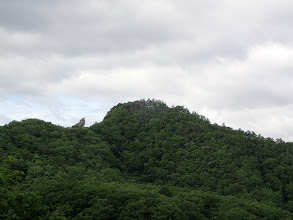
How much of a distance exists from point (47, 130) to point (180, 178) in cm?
4285

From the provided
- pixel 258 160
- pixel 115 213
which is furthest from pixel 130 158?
pixel 115 213

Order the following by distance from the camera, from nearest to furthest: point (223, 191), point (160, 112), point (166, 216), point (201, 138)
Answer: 1. point (166, 216)
2. point (223, 191)
3. point (201, 138)
4. point (160, 112)

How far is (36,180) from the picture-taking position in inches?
3044

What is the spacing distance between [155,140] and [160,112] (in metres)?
17.2

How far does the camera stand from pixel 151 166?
4587 inches

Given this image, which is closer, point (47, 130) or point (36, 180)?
point (36, 180)

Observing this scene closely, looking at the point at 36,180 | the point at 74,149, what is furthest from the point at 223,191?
the point at 36,180

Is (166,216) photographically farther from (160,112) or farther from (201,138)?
(160,112)

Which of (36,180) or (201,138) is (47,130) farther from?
(201,138)

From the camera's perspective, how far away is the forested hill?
71.5m

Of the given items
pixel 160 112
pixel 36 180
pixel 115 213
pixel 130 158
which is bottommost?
pixel 115 213

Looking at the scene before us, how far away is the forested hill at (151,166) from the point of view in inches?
2815

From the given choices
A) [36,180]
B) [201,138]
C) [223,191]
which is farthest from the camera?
[201,138]

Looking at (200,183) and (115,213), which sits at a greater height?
(200,183)
